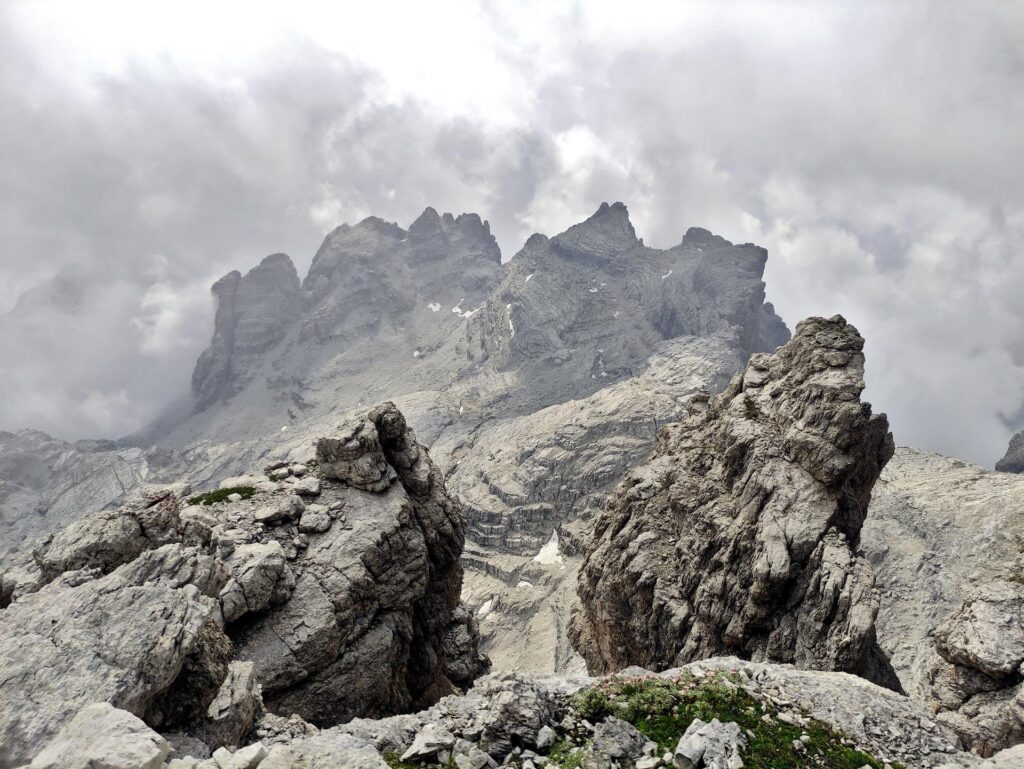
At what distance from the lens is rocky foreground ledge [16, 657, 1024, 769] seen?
1306cm

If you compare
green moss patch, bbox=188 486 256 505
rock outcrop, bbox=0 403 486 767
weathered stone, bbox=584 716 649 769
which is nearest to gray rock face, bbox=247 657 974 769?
weathered stone, bbox=584 716 649 769

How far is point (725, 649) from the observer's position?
1569 inches

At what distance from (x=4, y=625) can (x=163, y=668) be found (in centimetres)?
612

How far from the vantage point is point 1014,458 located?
624 ft

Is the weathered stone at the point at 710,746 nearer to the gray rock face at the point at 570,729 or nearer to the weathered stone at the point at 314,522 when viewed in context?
the gray rock face at the point at 570,729

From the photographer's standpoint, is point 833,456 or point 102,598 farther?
point 833,456

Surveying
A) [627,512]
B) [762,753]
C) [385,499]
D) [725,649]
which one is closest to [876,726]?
[762,753]

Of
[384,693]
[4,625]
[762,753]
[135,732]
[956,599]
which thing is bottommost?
[384,693]

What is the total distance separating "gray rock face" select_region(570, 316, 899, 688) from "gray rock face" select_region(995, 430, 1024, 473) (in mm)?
195631

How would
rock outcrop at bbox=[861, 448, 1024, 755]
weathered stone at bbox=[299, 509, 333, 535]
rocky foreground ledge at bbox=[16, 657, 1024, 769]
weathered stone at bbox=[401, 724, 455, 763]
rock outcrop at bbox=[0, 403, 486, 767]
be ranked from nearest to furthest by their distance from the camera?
rocky foreground ledge at bbox=[16, 657, 1024, 769] < weathered stone at bbox=[401, 724, 455, 763] < rock outcrop at bbox=[0, 403, 486, 767] < rock outcrop at bbox=[861, 448, 1024, 755] < weathered stone at bbox=[299, 509, 333, 535]

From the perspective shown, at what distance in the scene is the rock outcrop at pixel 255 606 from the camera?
56.2ft

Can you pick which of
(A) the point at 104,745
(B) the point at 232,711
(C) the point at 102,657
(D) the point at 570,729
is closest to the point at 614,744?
(D) the point at 570,729

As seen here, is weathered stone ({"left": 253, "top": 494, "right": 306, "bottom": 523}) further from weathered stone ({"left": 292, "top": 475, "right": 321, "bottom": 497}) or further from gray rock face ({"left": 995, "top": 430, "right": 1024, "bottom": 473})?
gray rock face ({"left": 995, "top": 430, "right": 1024, "bottom": 473})

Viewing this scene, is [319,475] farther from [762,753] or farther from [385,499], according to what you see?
[762,753]
